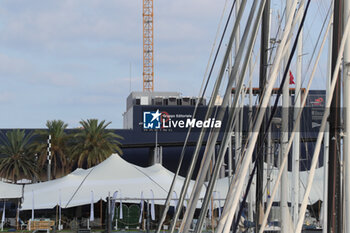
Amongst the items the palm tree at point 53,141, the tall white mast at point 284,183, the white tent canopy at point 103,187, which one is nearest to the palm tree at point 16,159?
the palm tree at point 53,141

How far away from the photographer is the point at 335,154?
10266 mm

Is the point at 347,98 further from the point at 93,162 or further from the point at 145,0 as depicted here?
the point at 145,0

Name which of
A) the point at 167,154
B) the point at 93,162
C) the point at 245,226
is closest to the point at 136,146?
the point at 167,154

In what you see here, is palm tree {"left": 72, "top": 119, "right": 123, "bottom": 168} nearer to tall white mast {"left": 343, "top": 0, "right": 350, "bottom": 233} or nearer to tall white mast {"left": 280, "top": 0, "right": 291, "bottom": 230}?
tall white mast {"left": 280, "top": 0, "right": 291, "bottom": 230}

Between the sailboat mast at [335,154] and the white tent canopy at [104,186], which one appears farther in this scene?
the white tent canopy at [104,186]

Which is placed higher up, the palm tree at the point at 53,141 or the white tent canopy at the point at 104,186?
the palm tree at the point at 53,141

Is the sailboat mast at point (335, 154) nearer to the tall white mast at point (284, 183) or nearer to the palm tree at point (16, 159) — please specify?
the tall white mast at point (284, 183)

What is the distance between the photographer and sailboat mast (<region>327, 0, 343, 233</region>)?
10.1 meters

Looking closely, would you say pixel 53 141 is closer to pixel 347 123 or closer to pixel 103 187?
pixel 103 187

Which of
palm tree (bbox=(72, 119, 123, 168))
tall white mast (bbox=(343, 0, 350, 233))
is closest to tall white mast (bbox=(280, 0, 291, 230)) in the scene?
tall white mast (bbox=(343, 0, 350, 233))

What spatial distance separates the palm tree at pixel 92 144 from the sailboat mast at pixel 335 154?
51.8 meters

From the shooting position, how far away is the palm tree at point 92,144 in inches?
2435

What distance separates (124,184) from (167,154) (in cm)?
3411

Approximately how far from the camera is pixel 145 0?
112 meters
